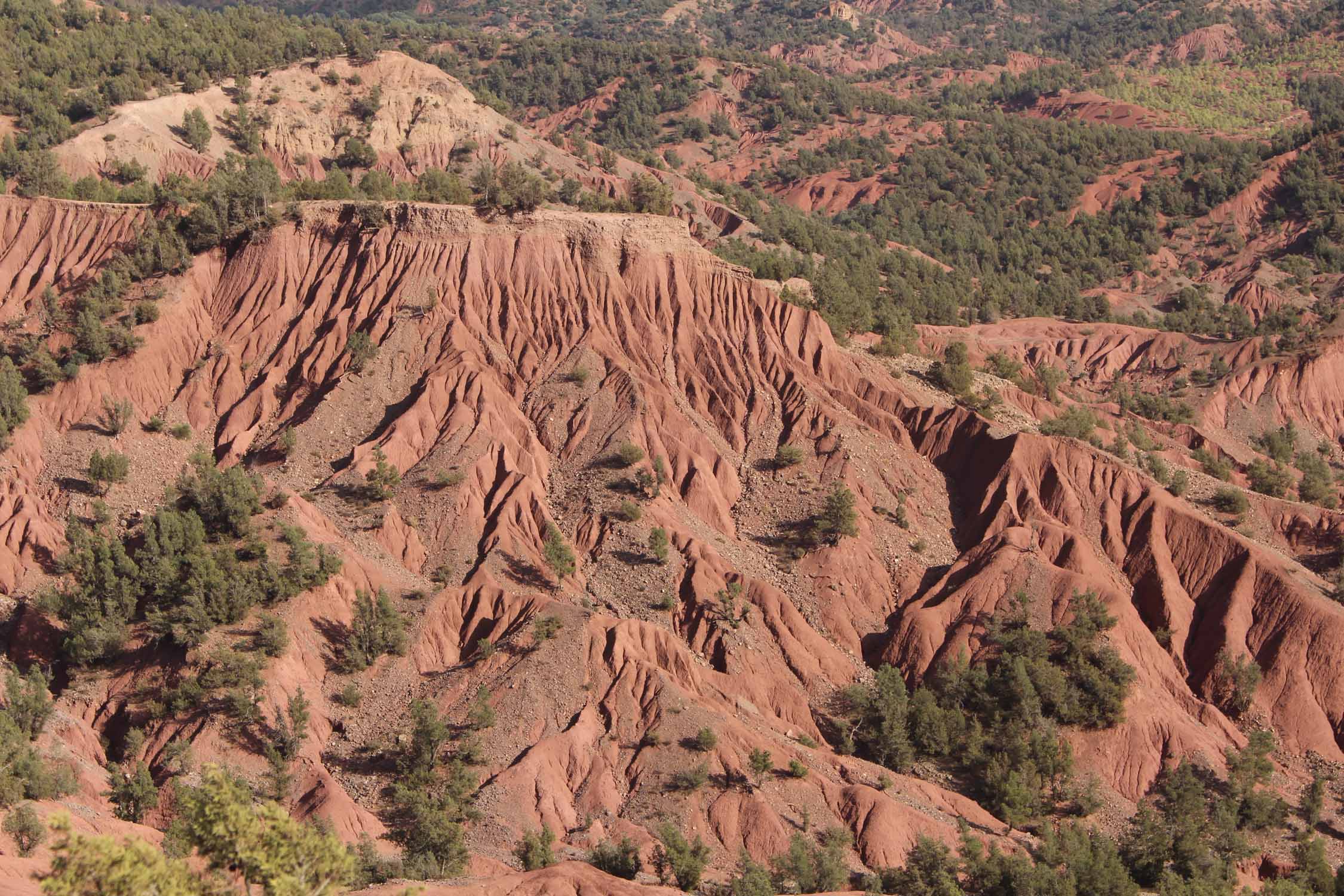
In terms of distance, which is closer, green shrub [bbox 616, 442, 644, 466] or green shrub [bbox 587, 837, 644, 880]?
green shrub [bbox 587, 837, 644, 880]

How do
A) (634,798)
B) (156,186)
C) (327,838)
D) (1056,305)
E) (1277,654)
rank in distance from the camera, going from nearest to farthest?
(327,838)
(634,798)
(1277,654)
(156,186)
(1056,305)

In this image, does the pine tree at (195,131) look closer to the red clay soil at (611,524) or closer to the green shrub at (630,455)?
the red clay soil at (611,524)

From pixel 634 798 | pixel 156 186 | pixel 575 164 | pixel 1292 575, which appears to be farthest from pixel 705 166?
pixel 634 798

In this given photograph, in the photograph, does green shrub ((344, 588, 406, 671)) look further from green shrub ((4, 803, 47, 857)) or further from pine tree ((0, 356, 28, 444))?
pine tree ((0, 356, 28, 444))

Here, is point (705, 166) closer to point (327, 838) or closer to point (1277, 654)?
point (1277, 654)

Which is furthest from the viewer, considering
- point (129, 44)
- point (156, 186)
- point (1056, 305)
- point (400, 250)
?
point (1056, 305)

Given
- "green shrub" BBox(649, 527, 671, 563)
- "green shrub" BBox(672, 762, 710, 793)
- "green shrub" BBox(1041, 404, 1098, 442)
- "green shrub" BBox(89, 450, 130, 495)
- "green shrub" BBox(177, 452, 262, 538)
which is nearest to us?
"green shrub" BBox(672, 762, 710, 793)

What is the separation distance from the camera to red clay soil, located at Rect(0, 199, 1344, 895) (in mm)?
48094

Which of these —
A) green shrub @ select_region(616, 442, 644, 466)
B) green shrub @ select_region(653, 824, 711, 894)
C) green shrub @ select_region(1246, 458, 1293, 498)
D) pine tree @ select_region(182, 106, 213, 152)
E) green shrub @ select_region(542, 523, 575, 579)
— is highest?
→ pine tree @ select_region(182, 106, 213, 152)

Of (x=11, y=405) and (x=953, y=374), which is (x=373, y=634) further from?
(x=953, y=374)

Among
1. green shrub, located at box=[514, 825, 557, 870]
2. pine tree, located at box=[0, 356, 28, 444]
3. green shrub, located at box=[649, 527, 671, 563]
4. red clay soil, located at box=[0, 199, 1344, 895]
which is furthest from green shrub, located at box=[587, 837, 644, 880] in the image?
pine tree, located at box=[0, 356, 28, 444]

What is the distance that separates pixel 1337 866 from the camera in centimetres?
4781

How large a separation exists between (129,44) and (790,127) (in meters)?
86.4

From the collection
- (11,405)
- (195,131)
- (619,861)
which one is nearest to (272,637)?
(619,861)
